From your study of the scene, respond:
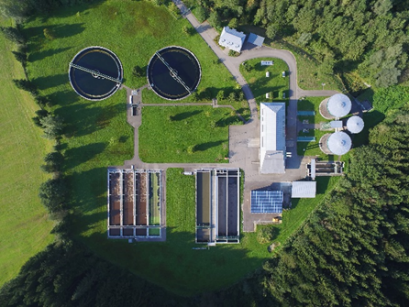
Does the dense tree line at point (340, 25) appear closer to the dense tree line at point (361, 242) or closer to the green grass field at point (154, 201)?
the dense tree line at point (361, 242)

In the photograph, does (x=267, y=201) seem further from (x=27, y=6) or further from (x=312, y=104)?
(x=27, y=6)

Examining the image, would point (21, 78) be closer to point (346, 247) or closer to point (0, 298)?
point (0, 298)

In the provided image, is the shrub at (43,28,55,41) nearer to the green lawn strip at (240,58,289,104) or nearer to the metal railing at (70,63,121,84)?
the metal railing at (70,63,121,84)

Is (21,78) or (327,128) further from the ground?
(21,78)

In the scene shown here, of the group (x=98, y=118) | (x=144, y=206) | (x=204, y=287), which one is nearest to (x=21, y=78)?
(x=98, y=118)

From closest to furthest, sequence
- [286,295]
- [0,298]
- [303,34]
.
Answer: [0,298] → [286,295] → [303,34]

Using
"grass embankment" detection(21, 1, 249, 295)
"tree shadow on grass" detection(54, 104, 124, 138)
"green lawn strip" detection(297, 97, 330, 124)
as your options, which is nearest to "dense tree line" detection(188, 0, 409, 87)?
"green lawn strip" detection(297, 97, 330, 124)
